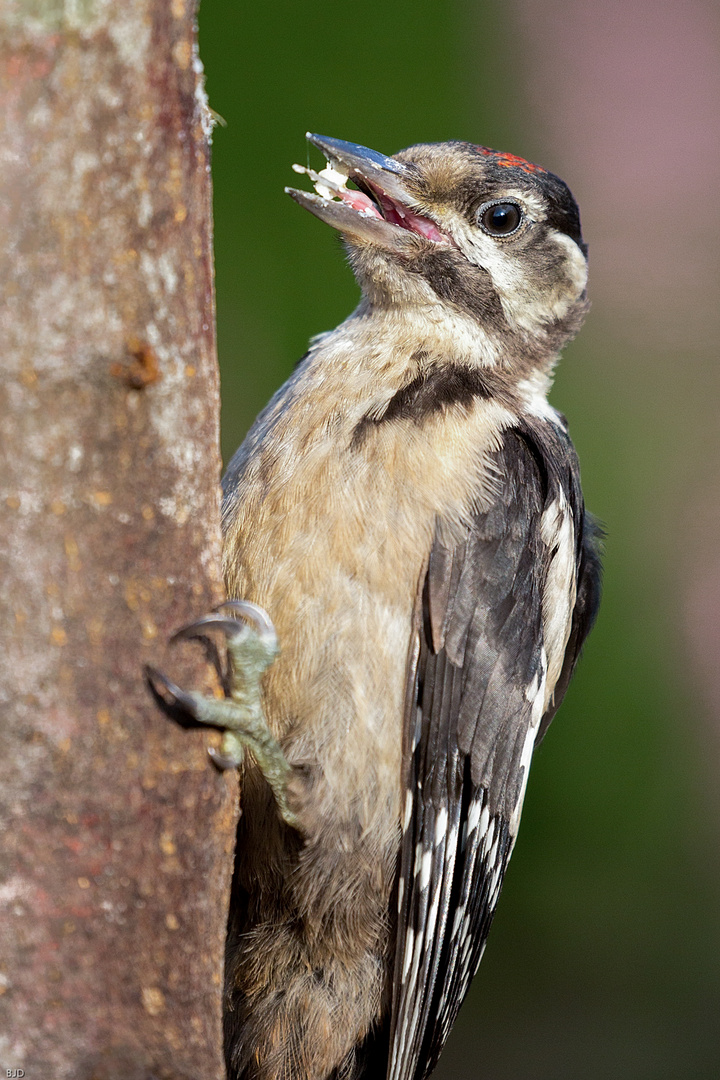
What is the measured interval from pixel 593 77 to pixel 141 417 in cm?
360

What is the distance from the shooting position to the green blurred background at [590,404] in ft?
13.4

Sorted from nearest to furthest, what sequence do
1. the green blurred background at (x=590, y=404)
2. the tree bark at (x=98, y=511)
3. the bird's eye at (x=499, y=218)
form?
the tree bark at (x=98, y=511) → the bird's eye at (x=499, y=218) → the green blurred background at (x=590, y=404)

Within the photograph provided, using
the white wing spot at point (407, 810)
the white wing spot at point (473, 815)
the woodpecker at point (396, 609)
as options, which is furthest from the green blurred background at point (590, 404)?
the white wing spot at point (407, 810)

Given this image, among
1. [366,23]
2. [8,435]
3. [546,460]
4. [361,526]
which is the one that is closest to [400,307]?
[546,460]

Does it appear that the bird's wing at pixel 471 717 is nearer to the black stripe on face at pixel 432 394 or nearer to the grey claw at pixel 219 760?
the black stripe on face at pixel 432 394

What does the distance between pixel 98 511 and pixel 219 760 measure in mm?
417

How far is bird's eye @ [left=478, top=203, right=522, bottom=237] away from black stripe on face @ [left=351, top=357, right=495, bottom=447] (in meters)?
0.41

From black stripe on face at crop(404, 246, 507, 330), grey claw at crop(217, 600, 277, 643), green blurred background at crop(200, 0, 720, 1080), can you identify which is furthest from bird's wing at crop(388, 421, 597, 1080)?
green blurred background at crop(200, 0, 720, 1080)

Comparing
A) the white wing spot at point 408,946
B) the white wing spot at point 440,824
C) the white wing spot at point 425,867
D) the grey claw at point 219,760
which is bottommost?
the white wing spot at point 408,946

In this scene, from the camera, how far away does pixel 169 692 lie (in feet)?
4.69

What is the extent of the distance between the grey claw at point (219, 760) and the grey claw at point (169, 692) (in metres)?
0.07

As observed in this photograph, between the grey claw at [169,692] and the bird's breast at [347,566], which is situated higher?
the bird's breast at [347,566]

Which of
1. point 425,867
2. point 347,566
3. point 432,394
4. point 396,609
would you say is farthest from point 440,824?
point 432,394

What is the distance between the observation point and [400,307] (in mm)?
2447
